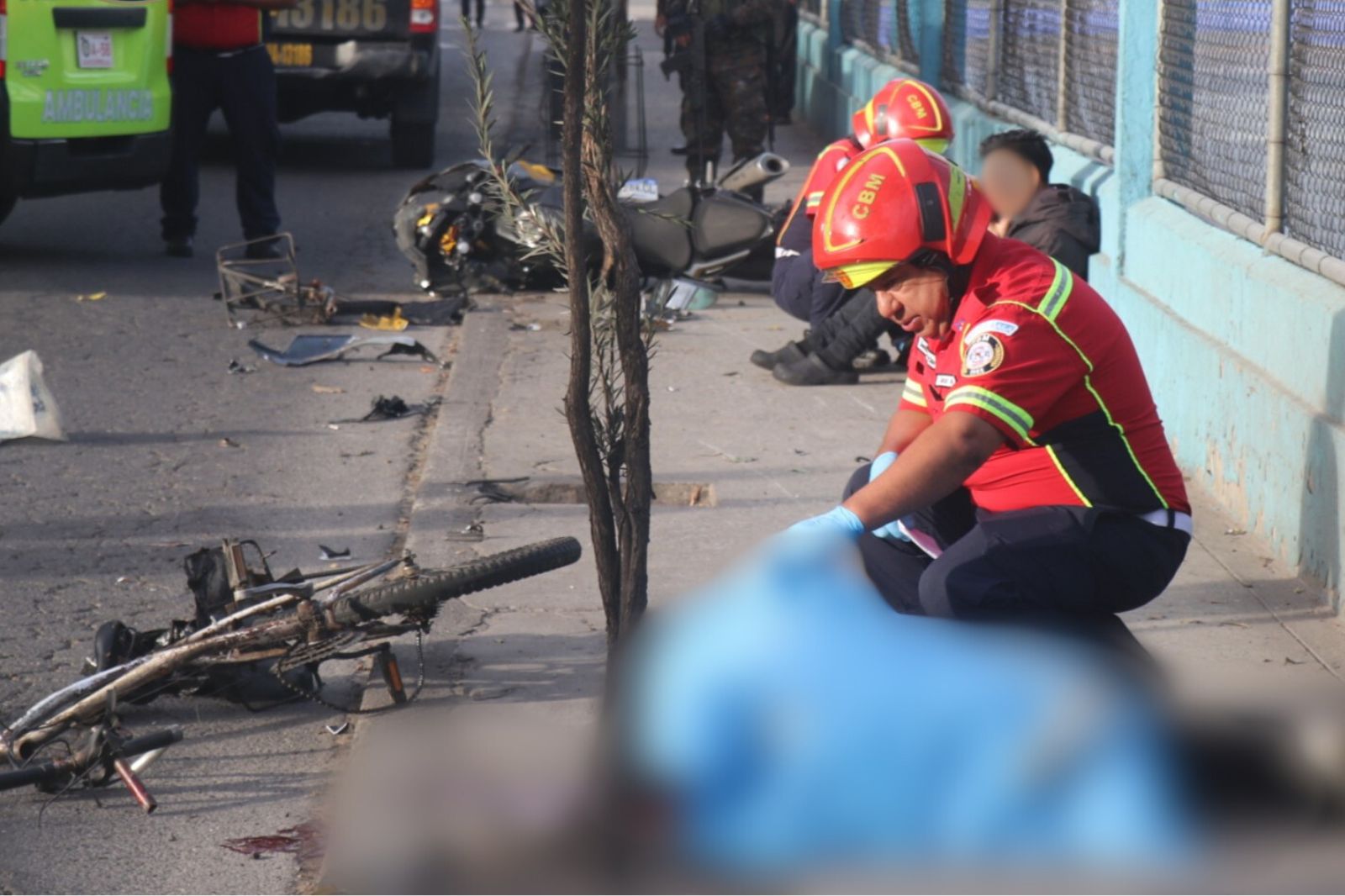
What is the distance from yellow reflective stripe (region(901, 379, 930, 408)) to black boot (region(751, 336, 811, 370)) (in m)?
3.84

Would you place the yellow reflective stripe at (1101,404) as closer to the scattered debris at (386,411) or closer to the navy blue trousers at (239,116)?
the scattered debris at (386,411)

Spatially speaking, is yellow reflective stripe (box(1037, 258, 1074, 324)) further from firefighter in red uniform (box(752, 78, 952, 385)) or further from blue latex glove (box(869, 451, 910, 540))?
firefighter in red uniform (box(752, 78, 952, 385))

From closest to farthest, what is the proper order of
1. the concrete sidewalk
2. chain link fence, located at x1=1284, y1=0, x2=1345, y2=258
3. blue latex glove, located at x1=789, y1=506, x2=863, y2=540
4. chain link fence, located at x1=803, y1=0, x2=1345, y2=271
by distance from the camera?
the concrete sidewalk → blue latex glove, located at x1=789, y1=506, x2=863, y2=540 → chain link fence, located at x1=1284, y1=0, x2=1345, y2=258 → chain link fence, located at x1=803, y1=0, x2=1345, y2=271

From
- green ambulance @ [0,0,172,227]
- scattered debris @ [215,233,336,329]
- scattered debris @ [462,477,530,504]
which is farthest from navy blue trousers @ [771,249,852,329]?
green ambulance @ [0,0,172,227]

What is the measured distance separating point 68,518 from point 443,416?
1.64 m

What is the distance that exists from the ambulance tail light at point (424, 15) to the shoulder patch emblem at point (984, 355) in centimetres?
1054

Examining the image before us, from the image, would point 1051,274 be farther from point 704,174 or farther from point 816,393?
point 704,174

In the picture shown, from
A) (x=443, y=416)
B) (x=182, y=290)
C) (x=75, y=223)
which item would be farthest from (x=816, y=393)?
(x=75, y=223)

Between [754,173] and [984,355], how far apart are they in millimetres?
6836

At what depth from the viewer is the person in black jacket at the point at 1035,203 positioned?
650cm

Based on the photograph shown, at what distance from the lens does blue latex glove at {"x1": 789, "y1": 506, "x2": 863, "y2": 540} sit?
3.00 m

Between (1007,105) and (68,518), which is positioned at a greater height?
(1007,105)

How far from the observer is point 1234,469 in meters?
5.51

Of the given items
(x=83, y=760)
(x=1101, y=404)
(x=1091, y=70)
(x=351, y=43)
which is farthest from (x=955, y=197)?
(x=351, y=43)
